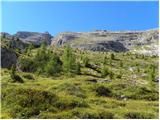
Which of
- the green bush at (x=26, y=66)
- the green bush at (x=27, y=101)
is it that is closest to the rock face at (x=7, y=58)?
the green bush at (x=26, y=66)

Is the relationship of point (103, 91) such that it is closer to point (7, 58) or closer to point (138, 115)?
point (138, 115)

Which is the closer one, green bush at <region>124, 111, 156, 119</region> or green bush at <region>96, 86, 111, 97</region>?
green bush at <region>124, 111, 156, 119</region>

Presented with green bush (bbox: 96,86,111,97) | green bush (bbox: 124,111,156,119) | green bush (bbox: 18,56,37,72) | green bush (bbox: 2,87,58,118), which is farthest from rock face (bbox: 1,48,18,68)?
green bush (bbox: 124,111,156,119)

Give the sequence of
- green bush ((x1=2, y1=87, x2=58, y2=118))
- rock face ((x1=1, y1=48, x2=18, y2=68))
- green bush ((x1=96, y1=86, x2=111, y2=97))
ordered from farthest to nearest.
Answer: rock face ((x1=1, y1=48, x2=18, y2=68)) → green bush ((x1=96, y1=86, x2=111, y2=97)) → green bush ((x1=2, y1=87, x2=58, y2=118))

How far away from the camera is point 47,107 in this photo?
97.8ft

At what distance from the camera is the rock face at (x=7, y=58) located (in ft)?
267

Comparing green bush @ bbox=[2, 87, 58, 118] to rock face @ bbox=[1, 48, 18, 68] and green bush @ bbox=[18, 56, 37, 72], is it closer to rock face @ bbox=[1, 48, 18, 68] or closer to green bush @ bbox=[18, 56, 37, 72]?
rock face @ bbox=[1, 48, 18, 68]

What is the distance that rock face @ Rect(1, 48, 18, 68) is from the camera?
81.3m

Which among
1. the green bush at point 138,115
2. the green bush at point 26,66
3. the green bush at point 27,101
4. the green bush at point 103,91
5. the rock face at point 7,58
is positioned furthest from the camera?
the green bush at point 26,66

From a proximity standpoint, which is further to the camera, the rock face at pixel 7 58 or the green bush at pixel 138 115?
the rock face at pixel 7 58

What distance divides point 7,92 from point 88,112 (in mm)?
8059

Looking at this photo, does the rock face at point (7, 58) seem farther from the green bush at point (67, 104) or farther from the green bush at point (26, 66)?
the green bush at point (67, 104)

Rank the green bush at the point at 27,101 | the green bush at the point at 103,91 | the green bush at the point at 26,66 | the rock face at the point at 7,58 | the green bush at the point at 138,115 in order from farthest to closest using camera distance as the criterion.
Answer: the green bush at the point at 26,66, the rock face at the point at 7,58, the green bush at the point at 103,91, the green bush at the point at 138,115, the green bush at the point at 27,101

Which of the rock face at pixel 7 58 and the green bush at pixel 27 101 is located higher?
the rock face at pixel 7 58
